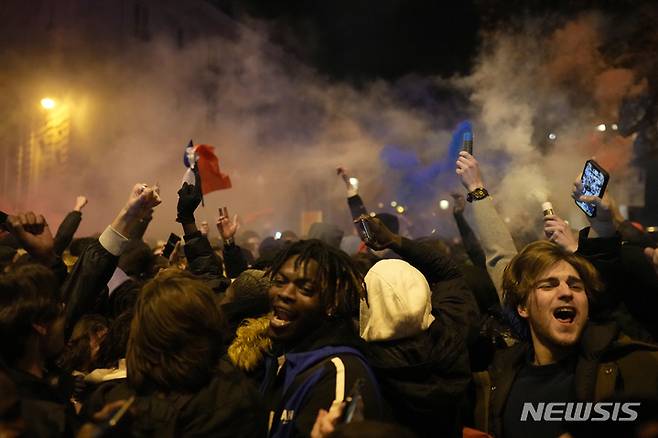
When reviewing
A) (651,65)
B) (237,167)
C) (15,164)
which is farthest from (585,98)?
(15,164)

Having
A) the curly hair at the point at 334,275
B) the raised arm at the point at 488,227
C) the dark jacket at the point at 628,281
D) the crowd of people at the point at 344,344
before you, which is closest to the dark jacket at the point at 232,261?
the crowd of people at the point at 344,344

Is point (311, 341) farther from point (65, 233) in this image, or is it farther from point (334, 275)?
point (65, 233)

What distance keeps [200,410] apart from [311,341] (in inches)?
17.2

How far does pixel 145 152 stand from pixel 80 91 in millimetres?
1797

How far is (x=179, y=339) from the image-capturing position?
5.49 feet

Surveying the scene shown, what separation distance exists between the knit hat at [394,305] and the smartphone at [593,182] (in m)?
1.18

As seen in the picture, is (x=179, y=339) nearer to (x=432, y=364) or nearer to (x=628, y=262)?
(x=432, y=364)

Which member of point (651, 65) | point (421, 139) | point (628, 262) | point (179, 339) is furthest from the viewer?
point (421, 139)

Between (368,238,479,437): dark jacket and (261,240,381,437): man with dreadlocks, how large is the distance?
5.9 inches

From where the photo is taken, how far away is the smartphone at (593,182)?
2.83 m

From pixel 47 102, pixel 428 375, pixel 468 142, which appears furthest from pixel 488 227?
pixel 47 102

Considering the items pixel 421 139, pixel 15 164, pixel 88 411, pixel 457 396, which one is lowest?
pixel 88 411

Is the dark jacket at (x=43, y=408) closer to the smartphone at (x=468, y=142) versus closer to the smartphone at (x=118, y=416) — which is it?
the smartphone at (x=118, y=416)

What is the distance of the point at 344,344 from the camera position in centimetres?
188
